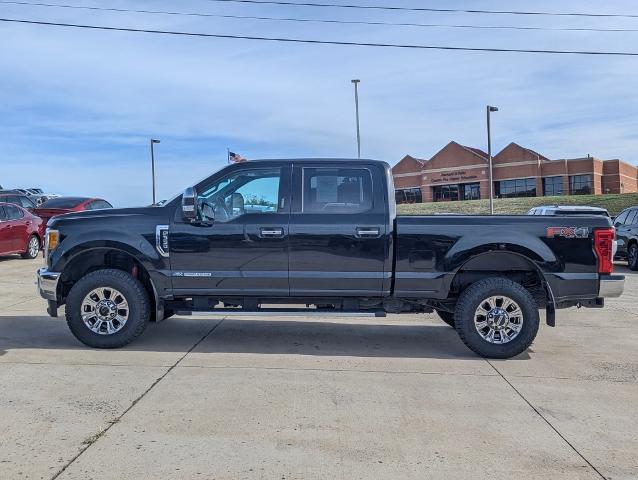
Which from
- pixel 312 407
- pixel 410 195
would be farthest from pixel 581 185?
pixel 312 407

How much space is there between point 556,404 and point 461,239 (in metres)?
1.96

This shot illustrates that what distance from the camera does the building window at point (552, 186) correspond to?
53125 millimetres

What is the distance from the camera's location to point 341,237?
6188 mm

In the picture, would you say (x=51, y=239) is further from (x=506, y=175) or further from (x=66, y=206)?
(x=506, y=175)

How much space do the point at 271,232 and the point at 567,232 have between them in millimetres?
3092

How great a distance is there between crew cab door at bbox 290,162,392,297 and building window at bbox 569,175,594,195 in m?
50.4

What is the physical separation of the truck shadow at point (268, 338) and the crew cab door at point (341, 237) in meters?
0.78

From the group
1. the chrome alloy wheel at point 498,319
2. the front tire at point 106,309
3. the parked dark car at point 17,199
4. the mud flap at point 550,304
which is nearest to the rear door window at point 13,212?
the parked dark car at point 17,199

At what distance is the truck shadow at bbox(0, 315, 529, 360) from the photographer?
6441 millimetres

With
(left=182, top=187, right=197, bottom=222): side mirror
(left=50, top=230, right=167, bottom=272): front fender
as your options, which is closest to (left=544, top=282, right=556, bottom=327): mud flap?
(left=182, top=187, right=197, bottom=222): side mirror

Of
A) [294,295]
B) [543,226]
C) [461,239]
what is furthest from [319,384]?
[543,226]

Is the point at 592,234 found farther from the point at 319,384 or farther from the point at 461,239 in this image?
the point at 319,384

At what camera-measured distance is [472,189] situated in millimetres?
57250

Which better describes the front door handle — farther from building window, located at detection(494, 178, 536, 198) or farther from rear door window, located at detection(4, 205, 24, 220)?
building window, located at detection(494, 178, 536, 198)
